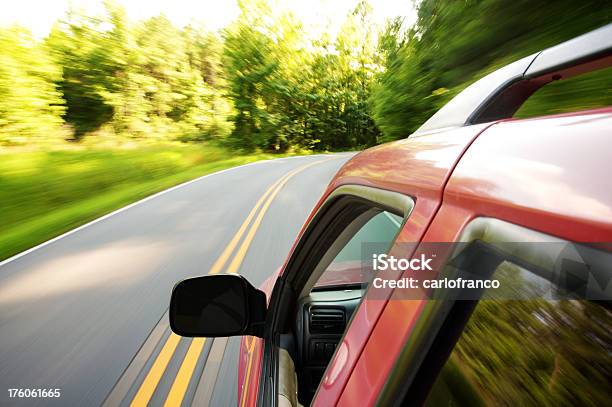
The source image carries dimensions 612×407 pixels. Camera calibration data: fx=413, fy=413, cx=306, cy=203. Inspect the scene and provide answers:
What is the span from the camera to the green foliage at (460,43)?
15.9 feet

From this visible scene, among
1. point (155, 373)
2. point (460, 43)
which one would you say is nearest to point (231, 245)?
point (155, 373)

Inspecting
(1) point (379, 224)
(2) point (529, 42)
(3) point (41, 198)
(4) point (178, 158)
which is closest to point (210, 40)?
(4) point (178, 158)

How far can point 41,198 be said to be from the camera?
14.2m

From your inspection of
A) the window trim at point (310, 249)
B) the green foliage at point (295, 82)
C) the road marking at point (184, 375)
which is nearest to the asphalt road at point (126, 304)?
the road marking at point (184, 375)

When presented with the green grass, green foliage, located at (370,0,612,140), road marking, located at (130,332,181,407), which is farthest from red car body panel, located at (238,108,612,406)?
the green grass

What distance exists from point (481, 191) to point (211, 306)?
1362mm

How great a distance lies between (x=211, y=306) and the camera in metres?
1.70

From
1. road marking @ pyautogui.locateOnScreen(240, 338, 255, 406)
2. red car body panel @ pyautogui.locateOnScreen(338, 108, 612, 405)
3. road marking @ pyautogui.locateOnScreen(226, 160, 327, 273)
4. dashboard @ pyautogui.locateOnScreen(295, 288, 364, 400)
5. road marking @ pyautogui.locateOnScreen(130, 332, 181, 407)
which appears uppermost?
red car body panel @ pyautogui.locateOnScreen(338, 108, 612, 405)

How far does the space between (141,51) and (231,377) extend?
36336mm

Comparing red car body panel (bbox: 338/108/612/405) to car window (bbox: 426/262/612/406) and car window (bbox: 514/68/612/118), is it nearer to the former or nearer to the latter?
car window (bbox: 426/262/612/406)

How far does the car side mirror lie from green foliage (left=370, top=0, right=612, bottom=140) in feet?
11.9

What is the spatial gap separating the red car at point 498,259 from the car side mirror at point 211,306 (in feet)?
2.55

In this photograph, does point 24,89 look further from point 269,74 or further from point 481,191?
point 481,191

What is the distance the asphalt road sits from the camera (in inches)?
141
